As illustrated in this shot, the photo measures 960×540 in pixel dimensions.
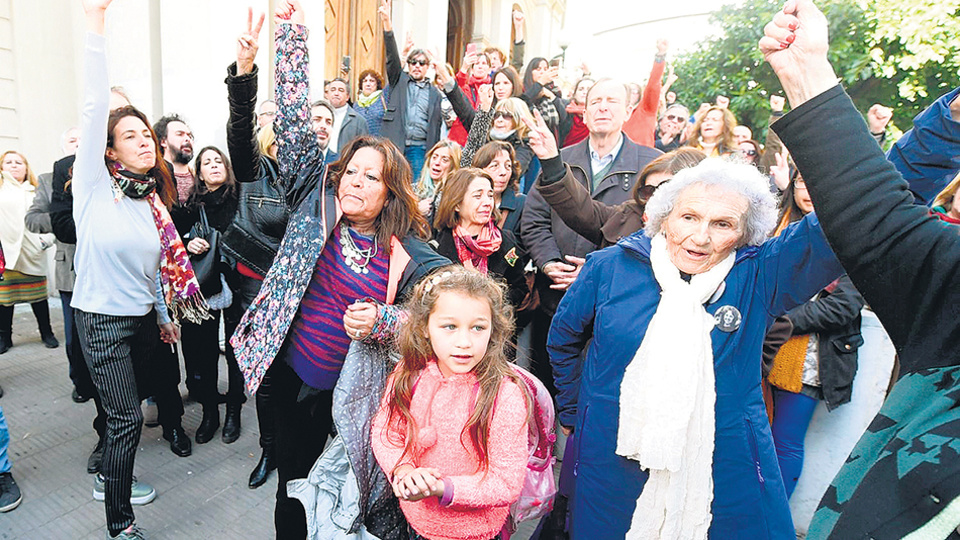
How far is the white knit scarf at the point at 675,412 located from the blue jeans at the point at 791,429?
137cm

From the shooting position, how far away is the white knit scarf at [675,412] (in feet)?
5.34

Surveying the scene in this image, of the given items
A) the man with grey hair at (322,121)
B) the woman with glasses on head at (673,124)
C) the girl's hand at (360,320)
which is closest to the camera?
the girl's hand at (360,320)

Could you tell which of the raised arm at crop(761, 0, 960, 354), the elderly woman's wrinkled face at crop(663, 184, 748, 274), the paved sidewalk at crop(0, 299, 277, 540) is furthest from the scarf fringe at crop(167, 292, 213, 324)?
A: the raised arm at crop(761, 0, 960, 354)

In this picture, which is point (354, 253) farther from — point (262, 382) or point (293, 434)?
point (262, 382)

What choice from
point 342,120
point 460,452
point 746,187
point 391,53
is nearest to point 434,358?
point 460,452

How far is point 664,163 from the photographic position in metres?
2.43

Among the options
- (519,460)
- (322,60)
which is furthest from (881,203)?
(322,60)

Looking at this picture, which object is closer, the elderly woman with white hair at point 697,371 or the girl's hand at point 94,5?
the elderly woman with white hair at point 697,371

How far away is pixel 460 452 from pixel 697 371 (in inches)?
31.1

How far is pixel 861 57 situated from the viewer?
972 cm

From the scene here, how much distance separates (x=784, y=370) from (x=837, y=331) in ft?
1.01

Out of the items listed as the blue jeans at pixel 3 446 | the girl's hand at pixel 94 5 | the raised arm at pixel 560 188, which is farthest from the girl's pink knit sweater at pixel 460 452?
the blue jeans at pixel 3 446

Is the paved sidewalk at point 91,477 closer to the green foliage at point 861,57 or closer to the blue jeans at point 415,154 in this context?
the blue jeans at point 415,154

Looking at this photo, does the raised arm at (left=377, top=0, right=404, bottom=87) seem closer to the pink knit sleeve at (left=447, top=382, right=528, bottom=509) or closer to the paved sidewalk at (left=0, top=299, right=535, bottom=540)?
the paved sidewalk at (left=0, top=299, right=535, bottom=540)
